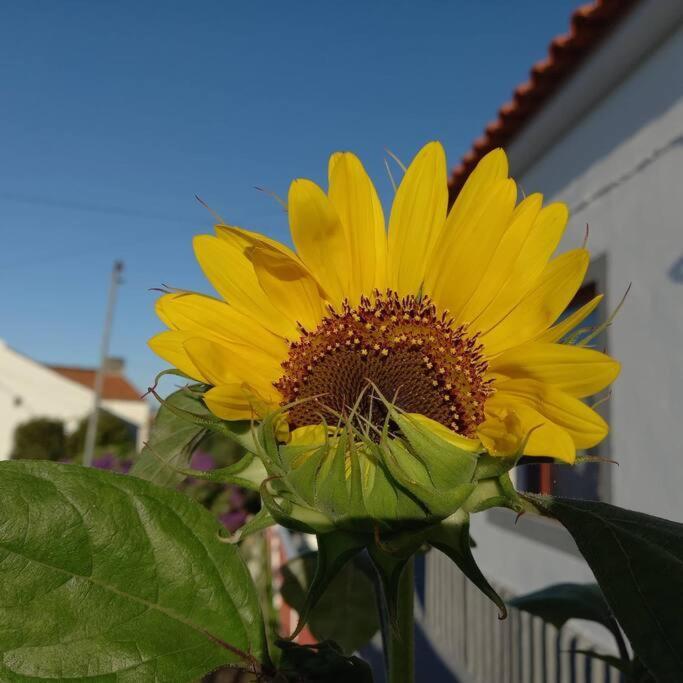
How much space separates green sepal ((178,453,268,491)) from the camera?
1.40ft

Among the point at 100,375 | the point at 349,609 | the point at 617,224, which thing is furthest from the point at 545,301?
the point at 100,375

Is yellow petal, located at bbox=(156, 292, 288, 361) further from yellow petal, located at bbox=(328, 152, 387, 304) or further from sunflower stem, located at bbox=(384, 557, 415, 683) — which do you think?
sunflower stem, located at bbox=(384, 557, 415, 683)

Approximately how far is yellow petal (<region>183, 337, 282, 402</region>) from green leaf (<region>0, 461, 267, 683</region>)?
0.32 ft

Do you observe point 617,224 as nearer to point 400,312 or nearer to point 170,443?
point 400,312

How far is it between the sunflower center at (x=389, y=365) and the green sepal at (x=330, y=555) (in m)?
0.11

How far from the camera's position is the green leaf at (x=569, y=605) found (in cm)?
79

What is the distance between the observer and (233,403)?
1.54ft

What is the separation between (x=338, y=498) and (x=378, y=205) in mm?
262

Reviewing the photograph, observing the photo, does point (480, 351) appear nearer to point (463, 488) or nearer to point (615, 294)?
point (463, 488)

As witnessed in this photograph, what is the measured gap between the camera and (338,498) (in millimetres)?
396

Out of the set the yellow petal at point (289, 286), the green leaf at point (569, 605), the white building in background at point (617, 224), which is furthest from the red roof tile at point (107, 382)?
the yellow petal at point (289, 286)

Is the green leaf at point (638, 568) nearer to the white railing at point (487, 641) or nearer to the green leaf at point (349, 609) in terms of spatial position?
the green leaf at point (349, 609)

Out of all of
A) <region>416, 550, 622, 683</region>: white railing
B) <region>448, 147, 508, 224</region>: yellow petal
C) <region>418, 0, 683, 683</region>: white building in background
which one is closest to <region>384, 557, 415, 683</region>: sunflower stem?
<region>448, 147, 508, 224</region>: yellow petal

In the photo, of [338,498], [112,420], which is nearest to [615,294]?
[338,498]
